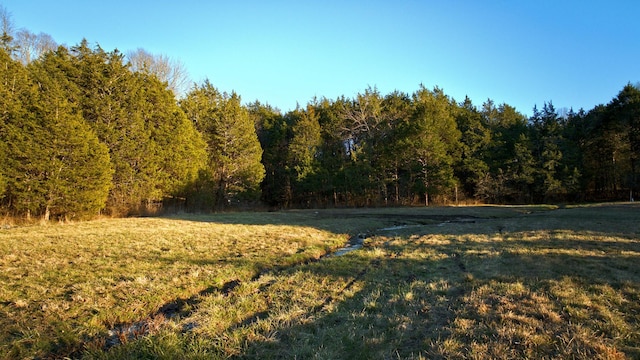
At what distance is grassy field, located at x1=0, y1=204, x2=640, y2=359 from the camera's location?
4137 millimetres

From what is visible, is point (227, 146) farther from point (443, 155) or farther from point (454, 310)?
point (454, 310)

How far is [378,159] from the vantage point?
4356 cm

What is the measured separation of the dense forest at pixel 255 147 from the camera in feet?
66.3

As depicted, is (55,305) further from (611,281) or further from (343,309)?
(611,281)

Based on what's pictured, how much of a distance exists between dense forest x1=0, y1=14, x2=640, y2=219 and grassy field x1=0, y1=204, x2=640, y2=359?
11.5 m

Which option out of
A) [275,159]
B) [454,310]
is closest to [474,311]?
[454,310]

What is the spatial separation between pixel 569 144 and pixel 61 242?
2043 inches

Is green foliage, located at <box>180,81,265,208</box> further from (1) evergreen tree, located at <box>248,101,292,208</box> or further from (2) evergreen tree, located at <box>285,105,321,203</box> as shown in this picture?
(1) evergreen tree, located at <box>248,101,292,208</box>

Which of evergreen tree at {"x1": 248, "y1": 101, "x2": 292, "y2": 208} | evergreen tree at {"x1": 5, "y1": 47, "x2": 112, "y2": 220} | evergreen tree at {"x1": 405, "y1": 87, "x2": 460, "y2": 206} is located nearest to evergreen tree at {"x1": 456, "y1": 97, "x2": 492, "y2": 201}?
evergreen tree at {"x1": 405, "y1": 87, "x2": 460, "y2": 206}

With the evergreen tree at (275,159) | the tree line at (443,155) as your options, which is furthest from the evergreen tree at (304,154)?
the evergreen tree at (275,159)

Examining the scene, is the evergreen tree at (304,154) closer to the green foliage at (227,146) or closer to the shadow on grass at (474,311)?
the green foliage at (227,146)

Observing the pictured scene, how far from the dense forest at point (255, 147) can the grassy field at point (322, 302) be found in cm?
1154

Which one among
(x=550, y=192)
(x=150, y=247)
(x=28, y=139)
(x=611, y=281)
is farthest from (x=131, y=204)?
(x=550, y=192)

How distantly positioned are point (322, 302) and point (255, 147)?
113 ft
